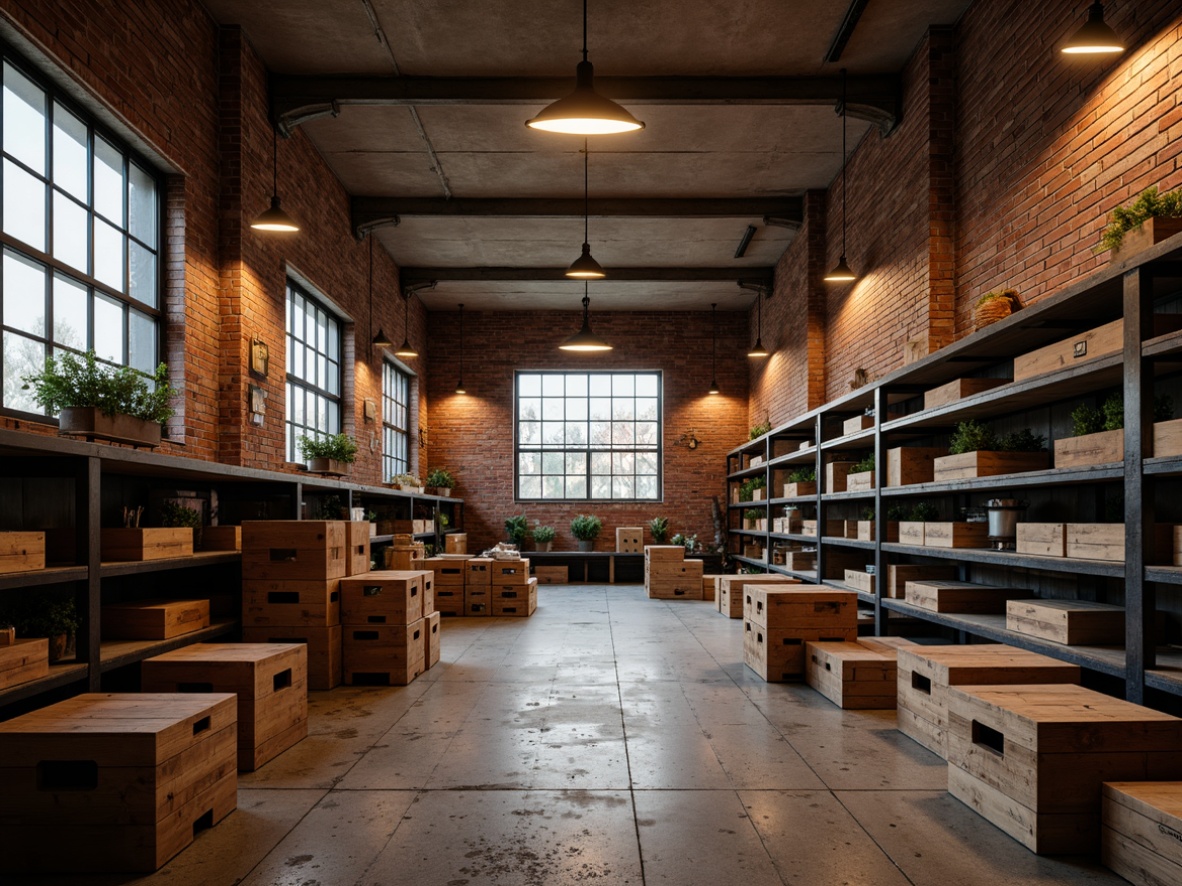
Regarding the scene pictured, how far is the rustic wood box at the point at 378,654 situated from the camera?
552 centimetres

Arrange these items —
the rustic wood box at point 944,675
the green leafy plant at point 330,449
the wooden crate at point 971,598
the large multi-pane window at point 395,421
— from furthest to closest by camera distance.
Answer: the large multi-pane window at point 395,421 < the green leafy plant at point 330,449 < the wooden crate at point 971,598 < the rustic wood box at point 944,675

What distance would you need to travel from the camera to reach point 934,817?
3102mm

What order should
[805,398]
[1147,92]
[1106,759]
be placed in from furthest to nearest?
[805,398], [1147,92], [1106,759]

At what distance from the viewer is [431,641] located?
6.23 metres

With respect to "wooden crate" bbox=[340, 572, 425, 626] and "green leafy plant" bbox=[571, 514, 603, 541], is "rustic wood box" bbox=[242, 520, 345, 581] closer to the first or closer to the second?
"wooden crate" bbox=[340, 572, 425, 626]

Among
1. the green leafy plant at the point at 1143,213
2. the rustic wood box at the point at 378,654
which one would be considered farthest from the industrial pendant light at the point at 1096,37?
the rustic wood box at the point at 378,654

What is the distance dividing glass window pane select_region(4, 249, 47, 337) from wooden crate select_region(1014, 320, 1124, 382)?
5438 mm

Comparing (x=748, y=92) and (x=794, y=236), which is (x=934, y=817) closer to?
(x=748, y=92)

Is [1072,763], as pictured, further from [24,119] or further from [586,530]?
[586,530]

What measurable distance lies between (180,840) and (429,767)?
44.8 inches

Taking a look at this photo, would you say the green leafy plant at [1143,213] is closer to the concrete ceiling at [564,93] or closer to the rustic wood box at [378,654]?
the concrete ceiling at [564,93]

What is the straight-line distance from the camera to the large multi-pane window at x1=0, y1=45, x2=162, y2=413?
4410mm

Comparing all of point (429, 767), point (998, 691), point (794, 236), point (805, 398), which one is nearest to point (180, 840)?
point (429, 767)

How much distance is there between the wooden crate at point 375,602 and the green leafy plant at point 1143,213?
452cm
